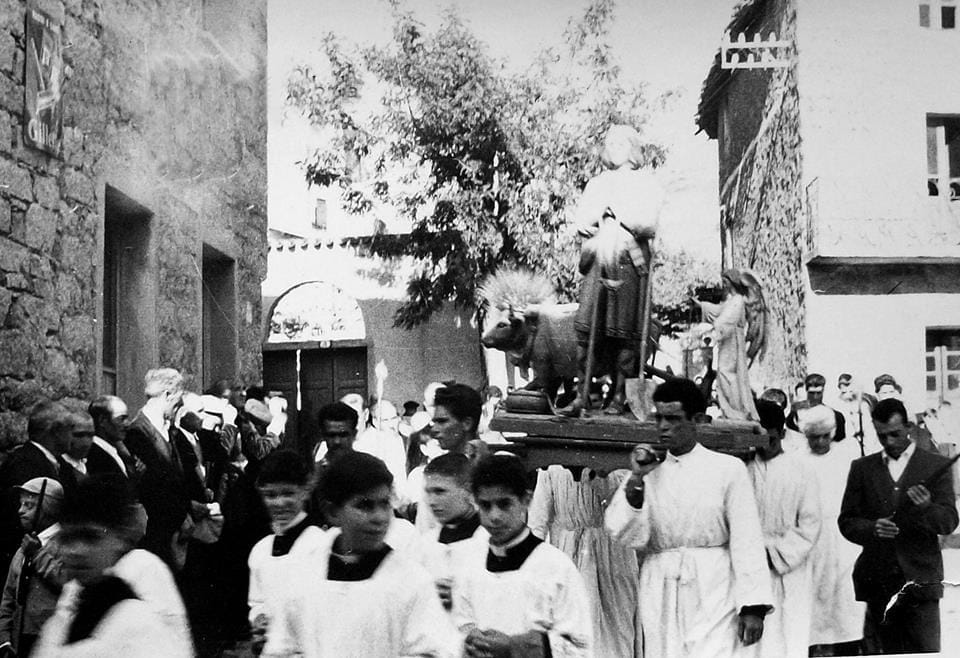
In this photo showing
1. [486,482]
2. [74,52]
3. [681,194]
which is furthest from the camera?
[681,194]

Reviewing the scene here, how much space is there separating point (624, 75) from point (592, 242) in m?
0.99

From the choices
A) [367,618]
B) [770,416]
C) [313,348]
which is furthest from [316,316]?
[367,618]

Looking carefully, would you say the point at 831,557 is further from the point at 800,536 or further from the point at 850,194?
the point at 850,194

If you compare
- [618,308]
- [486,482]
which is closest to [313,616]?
[486,482]

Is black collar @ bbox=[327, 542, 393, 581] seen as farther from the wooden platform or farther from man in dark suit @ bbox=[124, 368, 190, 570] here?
the wooden platform

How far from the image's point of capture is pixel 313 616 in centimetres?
393

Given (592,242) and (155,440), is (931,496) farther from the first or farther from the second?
(155,440)

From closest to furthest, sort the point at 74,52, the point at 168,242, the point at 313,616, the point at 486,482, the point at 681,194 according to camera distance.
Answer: the point at 313,616, the point at 486,482, the point at 74,52, the point at 168,242, the point at 681,194

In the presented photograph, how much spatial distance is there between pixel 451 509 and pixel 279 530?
581 mm

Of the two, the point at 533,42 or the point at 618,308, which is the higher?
the point at 533,42

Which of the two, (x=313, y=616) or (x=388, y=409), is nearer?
(x=313, y=616)

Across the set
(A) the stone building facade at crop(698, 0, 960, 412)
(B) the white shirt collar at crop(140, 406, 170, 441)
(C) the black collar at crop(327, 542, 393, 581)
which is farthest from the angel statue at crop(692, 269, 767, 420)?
(C) the black collar at crop(327, 542, 393, 581)

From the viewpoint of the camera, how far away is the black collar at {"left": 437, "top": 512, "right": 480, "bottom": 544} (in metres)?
4.67

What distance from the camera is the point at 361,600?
3.91m
